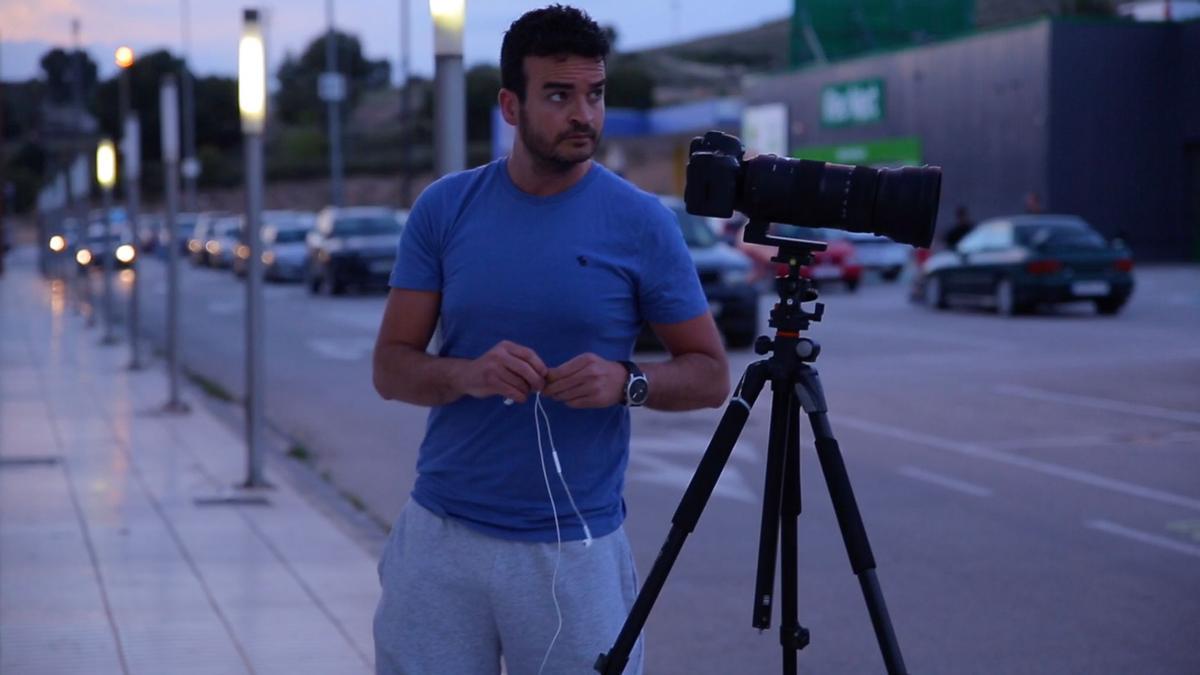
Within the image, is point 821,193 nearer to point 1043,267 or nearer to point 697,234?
point 697,234

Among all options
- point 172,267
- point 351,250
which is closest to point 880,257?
point 351,250

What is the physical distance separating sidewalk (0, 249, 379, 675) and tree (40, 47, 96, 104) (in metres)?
22.5

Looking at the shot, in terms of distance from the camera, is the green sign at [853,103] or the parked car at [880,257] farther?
the green sign at [853,103]

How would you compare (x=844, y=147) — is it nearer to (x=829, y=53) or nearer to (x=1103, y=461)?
(x=829, y=53)

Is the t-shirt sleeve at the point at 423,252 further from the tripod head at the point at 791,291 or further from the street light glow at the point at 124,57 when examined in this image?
the street light glow at the point at 124,57

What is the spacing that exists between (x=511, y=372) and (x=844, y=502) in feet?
2.47

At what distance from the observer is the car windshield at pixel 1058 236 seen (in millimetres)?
25000

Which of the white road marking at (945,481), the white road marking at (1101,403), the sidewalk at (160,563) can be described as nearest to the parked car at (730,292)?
the white road marking at (1101,403)

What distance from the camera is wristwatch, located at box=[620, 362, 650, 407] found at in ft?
10.8

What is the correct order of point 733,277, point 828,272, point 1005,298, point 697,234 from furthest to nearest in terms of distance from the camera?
point 828,272 < point 1005,298 < point 697,234 < point 733,277

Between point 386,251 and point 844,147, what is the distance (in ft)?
64.7

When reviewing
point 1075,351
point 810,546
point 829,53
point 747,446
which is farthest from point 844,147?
point 810,546

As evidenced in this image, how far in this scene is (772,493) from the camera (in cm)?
356

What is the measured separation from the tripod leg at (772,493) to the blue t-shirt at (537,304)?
270mm
